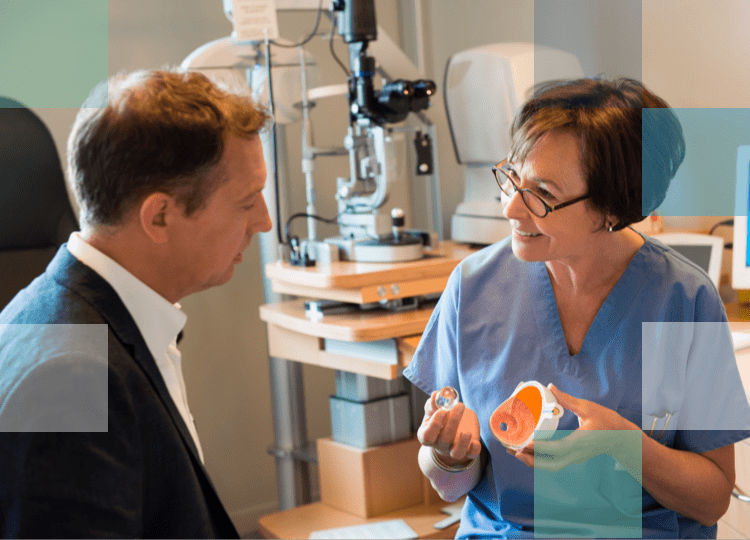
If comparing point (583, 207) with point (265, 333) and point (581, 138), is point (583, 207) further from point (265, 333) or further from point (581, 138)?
point (265, 333)

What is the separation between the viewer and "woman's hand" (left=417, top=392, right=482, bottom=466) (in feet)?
3.48

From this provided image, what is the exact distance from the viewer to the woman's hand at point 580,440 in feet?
3.16

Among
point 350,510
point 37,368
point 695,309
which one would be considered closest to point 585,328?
point 695,309

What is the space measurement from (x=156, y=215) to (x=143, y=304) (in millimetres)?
101

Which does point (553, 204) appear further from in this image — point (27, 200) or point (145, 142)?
point (27, 200)

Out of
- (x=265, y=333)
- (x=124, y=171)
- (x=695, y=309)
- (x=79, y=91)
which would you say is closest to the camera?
(x=124, y=171)

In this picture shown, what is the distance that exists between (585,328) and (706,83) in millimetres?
1190

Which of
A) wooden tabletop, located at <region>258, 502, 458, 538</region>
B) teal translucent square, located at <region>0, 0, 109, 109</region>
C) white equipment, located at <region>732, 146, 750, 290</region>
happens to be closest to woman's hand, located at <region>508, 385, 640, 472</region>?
wooden tabletop, located at <region>258, 502, 458, 538</region>

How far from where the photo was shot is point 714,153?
6.65 feet

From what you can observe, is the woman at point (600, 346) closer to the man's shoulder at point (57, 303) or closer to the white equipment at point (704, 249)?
the man's shoulder at point (57, 303)

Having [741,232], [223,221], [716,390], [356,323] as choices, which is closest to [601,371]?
[716,390]

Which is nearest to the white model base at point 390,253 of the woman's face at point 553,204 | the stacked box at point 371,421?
the stacked box at point 371,421

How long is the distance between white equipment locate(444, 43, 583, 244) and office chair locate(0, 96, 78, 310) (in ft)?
3.59

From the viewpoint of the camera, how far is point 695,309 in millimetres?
1093
